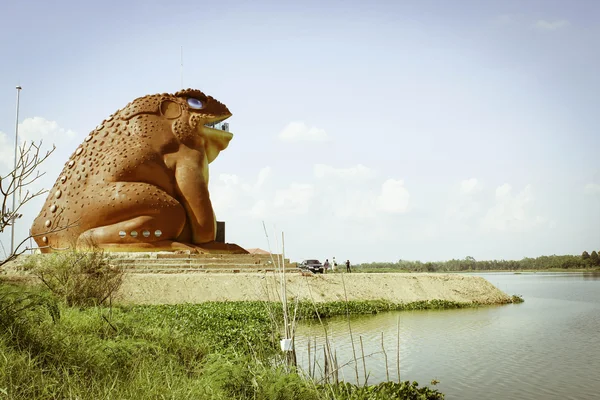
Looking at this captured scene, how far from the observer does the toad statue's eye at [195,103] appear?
73.3 feet

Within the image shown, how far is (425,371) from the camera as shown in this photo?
8.45 meters

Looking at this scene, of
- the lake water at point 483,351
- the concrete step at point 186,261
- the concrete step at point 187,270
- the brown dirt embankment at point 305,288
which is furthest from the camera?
the concrete step at point 186,261

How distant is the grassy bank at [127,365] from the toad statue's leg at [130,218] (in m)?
10.5

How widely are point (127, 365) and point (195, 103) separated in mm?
17430

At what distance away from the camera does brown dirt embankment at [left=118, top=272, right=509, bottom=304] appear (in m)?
16.1

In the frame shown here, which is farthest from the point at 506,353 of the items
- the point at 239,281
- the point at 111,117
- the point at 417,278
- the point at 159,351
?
the point at 111,117

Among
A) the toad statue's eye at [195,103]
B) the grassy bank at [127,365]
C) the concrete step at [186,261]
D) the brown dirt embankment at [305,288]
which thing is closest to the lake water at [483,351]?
the grassy bank at [127,365]

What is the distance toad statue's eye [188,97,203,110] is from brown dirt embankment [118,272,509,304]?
7.84 metres

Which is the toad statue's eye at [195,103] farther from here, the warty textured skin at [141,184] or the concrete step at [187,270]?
the concrete step at [187,270]

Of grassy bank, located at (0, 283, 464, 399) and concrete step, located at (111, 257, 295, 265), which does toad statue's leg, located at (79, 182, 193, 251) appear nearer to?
concrete step, located at (111, 257, 295, 265)

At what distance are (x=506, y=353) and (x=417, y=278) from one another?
12.2m

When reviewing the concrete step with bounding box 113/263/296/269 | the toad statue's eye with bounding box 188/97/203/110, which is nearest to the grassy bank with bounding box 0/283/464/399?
the concrete step with bounding box 113/263/296/269

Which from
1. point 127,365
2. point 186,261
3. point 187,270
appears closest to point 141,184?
point 186,261

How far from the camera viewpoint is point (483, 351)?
33.3 ft
